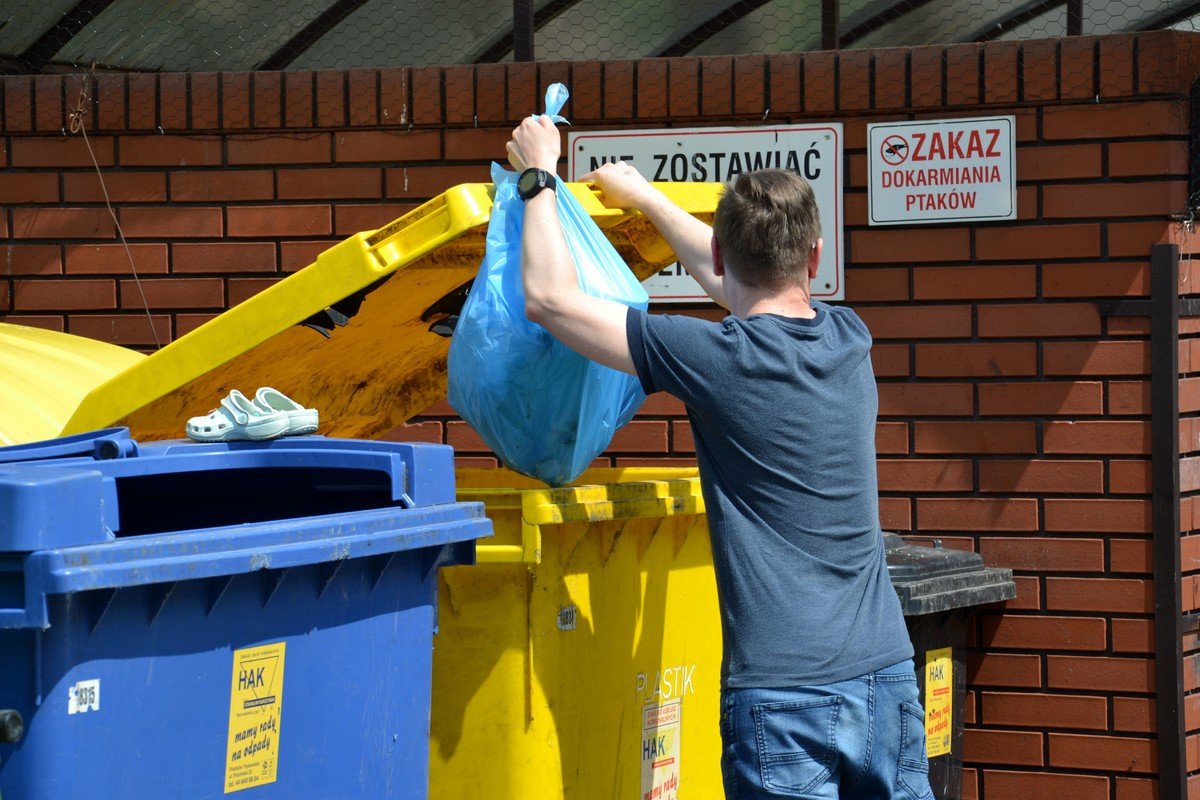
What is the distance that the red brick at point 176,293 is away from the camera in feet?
16.8

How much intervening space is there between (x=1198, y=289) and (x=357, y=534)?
3217mm

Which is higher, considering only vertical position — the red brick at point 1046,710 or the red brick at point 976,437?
the red brick at point 976,437

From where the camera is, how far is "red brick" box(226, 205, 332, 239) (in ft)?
16.6

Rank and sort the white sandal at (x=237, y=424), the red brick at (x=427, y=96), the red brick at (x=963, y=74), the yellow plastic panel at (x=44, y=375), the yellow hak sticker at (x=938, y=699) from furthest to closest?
1. the red brick at (x=427, y=96)
2. the red brick at (x=963, y=74)
3. the yellow hak sticker at (x=938, y=699)
4. the yellow plastic panel at (x=44, y=375)
5. the white sandal at (x=237, y=424)

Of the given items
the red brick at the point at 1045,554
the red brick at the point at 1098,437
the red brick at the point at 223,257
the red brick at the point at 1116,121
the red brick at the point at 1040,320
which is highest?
the red brick at the point at 1116,121

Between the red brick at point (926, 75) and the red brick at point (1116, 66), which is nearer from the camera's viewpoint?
the red brick at point (1116, 66)

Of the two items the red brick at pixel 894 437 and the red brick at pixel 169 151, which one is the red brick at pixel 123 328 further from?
the red brick at pixel 894 437

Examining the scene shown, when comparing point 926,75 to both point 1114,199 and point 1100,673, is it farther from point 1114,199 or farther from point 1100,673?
point 1100,673

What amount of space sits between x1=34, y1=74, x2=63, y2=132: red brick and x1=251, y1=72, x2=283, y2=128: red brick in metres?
0.64

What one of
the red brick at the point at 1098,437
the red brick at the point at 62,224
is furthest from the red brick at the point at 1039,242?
the red brick at the point at 62,224

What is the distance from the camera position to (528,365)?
2.93 meters

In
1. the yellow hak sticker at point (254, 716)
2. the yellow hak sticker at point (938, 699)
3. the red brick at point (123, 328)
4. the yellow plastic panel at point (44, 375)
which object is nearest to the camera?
the yellow hak sticker at point (254, 716)

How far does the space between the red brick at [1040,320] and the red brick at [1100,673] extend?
3.32ft

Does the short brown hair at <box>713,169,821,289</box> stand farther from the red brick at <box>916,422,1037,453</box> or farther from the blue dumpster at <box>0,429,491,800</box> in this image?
the red brick at <box>916,422,1037,453</box>
